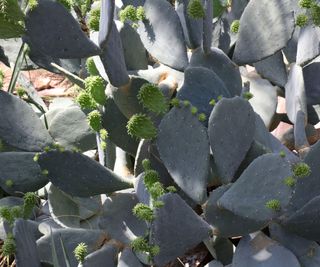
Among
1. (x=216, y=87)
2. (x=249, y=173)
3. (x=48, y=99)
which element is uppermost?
(x=216, y=87)

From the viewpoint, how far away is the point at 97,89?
5.11ft

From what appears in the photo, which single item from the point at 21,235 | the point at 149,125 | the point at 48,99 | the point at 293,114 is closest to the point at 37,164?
the point at 21,235

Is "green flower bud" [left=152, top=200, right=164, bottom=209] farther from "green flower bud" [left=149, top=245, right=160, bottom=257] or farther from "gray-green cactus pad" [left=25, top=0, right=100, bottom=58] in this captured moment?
"gray-green cactus pad" [left=25, top=0, right=100, bottom=58]

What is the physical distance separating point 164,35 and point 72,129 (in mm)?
381

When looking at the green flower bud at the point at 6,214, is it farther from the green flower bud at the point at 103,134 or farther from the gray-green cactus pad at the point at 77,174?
the green flower bud at the point at 103,134

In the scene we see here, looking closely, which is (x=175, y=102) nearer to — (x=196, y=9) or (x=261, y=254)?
(x=196, y=9)

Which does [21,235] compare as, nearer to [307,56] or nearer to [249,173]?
[249,173]

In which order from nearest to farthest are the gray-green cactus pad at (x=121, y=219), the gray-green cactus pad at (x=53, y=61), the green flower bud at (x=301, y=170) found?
the green flower bud at (x=301, y=170)
the gray-green cactus pad at (x=121, y=219)
the gray-green cactus pad at (x=53, y=61)

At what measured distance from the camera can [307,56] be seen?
1718 mm

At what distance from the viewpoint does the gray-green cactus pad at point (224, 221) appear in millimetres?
1405

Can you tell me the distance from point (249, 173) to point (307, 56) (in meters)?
0.49

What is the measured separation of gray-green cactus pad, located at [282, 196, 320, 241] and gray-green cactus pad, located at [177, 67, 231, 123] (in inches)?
13.4

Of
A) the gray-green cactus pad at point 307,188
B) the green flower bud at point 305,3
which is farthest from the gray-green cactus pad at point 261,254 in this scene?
the green flower bud at point 305,3

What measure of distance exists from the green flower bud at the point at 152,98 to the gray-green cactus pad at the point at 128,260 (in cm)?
35
